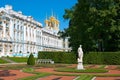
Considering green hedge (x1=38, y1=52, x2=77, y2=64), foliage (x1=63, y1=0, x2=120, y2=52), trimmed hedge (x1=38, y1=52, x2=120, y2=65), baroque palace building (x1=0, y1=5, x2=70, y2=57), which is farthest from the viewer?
baroque palace building (x1=0, y1=5, x2=70, y2=57)

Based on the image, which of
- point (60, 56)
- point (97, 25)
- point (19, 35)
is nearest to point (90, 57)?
point (60, 56)

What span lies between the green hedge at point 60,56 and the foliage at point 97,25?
3379 millimetres

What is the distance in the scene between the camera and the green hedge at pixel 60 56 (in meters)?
45.6

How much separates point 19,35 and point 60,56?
4499 centimetres

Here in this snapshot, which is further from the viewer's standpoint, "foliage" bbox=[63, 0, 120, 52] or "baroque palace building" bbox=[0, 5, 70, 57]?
"baroque palace building" bbox=[0, 5, 70, 57]

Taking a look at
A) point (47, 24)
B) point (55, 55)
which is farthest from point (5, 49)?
point (47, 24)

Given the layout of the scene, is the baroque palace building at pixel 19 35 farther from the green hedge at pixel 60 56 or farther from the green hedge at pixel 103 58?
the green hedge at pixel 103 58

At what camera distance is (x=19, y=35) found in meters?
89.6

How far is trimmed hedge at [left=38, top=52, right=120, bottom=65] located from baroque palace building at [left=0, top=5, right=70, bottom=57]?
48.8 feet

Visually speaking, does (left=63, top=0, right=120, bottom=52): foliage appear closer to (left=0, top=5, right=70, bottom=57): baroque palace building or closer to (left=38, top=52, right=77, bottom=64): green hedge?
(left=38, top=52, right=77, bottom=64): green hedge

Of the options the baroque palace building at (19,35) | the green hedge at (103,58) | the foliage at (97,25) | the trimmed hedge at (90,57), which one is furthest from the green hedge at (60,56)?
the baroque palace building at (19,35)

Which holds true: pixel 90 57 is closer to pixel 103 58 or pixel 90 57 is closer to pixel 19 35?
pixel 103 58

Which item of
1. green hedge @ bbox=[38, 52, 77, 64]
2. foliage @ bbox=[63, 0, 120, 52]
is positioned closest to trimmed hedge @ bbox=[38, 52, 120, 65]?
green hedge @ bbox=[38, 52, 77, 64]

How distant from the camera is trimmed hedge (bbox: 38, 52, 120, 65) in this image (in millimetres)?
42062
